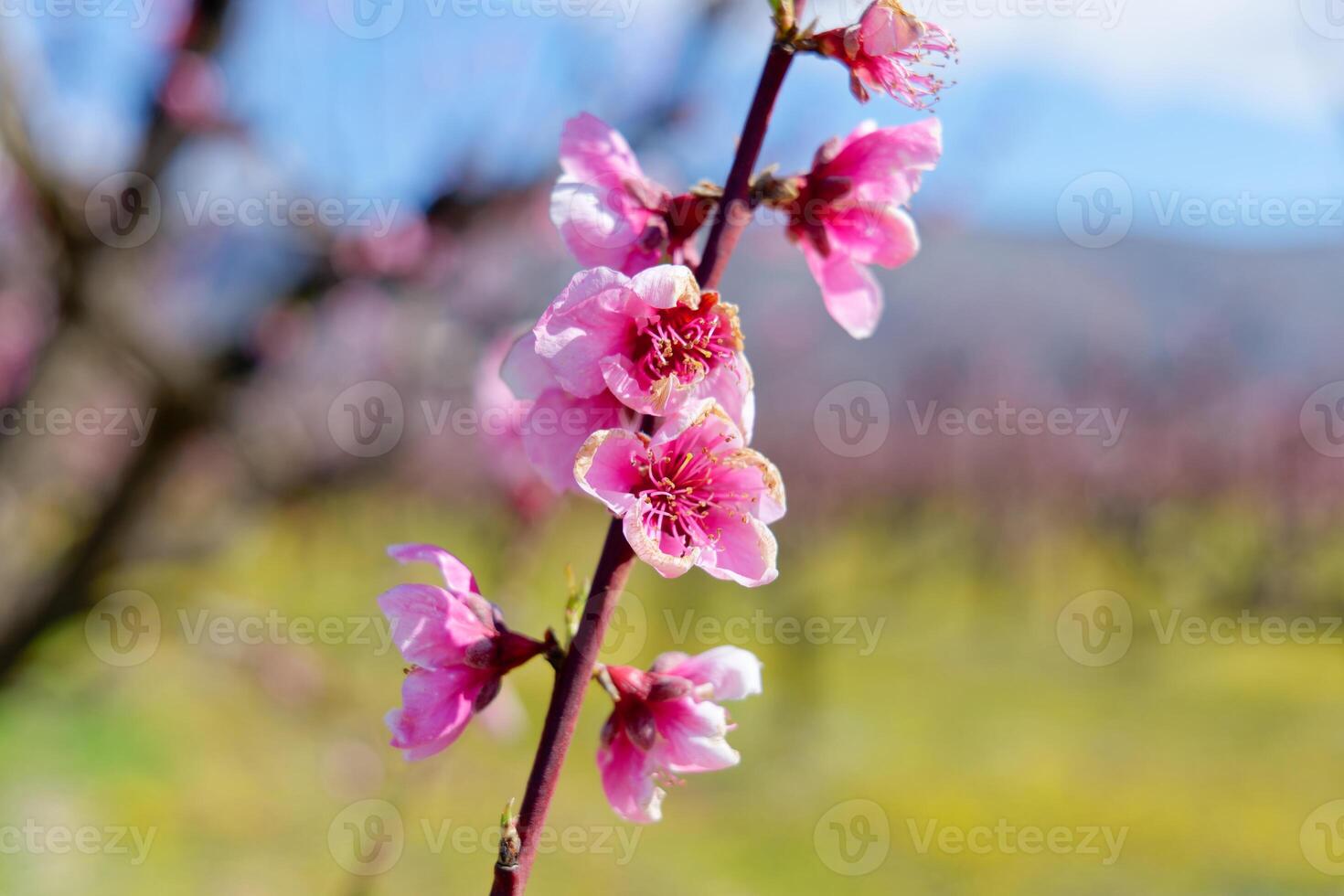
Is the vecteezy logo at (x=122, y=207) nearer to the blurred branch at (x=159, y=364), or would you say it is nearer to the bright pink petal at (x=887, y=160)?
the blurred branch at (x=159, y=364)

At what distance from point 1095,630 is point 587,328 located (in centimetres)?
1385

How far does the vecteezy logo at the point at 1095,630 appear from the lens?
12289 millimetres

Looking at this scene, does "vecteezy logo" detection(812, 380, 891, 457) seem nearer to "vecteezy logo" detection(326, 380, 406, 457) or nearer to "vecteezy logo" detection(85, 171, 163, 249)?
"vecteezy logo" detection(326, 380, 406, 457)

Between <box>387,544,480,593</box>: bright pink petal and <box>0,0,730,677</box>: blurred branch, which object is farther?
<box>0,0,730,677</box>: blurred branch

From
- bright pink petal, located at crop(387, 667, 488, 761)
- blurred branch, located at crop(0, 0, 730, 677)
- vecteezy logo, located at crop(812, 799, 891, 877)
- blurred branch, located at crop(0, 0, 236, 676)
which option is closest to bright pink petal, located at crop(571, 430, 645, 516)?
bright pink petal, located at crop(387, 667, 488, 761)

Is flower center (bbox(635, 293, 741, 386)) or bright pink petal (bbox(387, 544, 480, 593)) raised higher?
flower center (bbox(635, 293, 741, 386))

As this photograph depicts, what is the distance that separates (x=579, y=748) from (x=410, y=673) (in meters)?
8.69

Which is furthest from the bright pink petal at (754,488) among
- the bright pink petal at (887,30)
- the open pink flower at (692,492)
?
the bright pink petal at (887,30)

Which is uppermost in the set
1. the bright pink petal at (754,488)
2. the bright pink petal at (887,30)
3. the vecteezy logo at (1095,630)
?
the vecteezy logo at (1095,630)

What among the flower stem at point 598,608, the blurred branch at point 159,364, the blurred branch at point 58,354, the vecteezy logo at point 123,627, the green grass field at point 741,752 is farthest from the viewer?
the green grass field at point 741,752

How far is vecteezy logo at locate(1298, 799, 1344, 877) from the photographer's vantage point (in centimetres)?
609

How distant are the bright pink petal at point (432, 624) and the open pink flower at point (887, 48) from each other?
0.60 m

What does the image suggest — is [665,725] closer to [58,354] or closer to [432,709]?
[432,709]

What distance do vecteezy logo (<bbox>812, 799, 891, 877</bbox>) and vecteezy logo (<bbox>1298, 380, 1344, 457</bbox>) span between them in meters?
10.7
